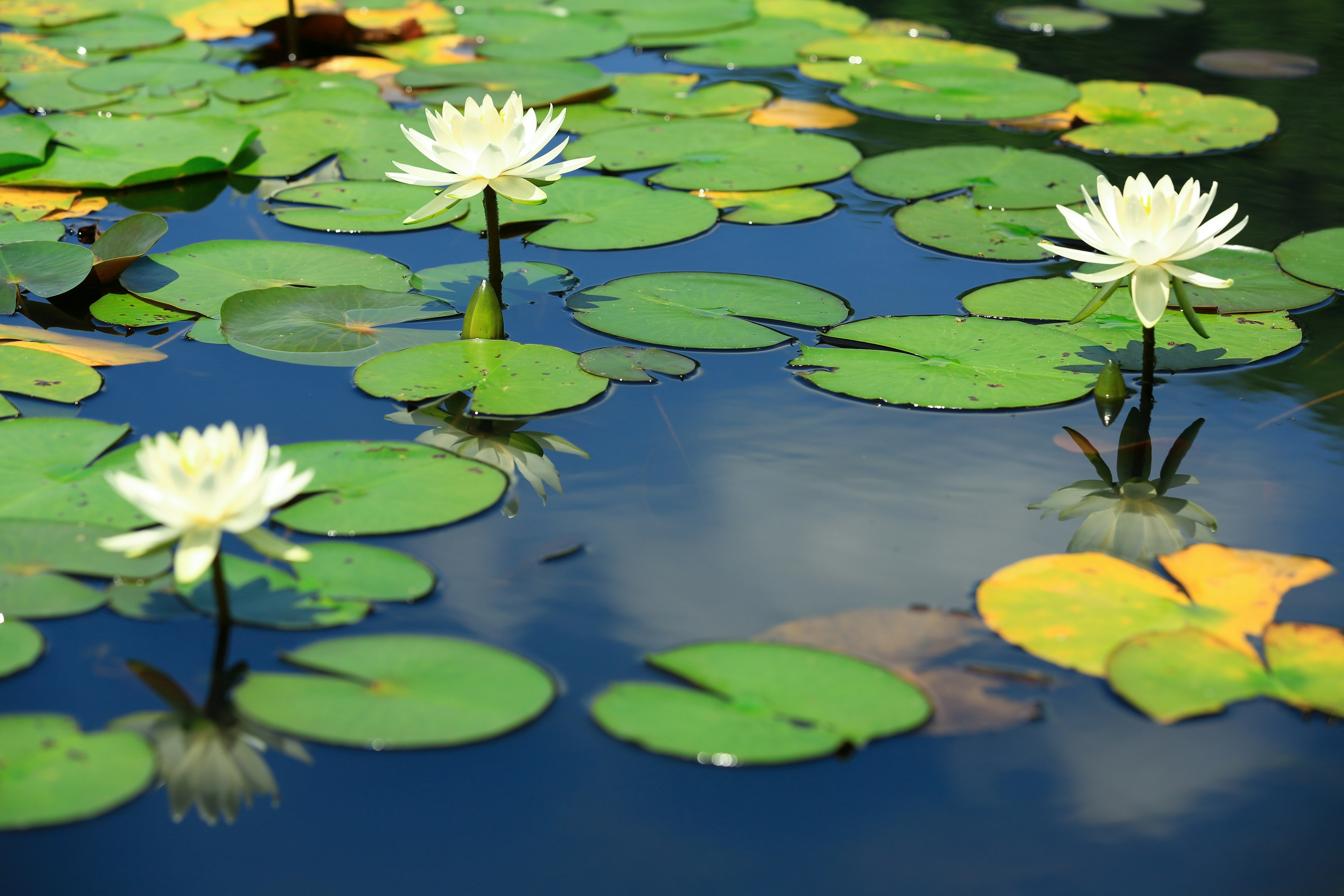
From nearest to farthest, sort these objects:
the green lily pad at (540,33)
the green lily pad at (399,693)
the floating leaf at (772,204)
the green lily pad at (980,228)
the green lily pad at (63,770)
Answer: the green lily pad at (63,770), the green lily pad at (399,693), the green lily pad at (980,228), the floating leaf at (772,204), the green lily pad at (540,33)

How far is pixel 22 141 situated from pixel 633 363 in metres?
2.39

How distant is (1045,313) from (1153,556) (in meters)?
0.99

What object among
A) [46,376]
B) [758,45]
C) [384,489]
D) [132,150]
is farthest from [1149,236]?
[758,45]

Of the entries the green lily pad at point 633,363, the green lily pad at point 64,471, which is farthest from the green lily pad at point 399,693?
the green lily pad at point 633,363

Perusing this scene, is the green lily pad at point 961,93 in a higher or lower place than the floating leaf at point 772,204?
higher

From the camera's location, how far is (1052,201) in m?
3.41

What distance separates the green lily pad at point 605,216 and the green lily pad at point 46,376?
1193 mm

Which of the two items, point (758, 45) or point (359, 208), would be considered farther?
point (758, 45)

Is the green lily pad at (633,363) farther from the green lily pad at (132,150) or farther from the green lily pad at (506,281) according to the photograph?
the green lily pad at (132,150)

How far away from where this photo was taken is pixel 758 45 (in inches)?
205

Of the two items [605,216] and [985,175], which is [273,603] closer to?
[605,216]

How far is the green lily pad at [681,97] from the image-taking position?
429cm

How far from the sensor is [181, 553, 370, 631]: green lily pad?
1.69 meters

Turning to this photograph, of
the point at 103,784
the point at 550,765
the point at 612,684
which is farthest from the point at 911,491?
the point at 103,784
